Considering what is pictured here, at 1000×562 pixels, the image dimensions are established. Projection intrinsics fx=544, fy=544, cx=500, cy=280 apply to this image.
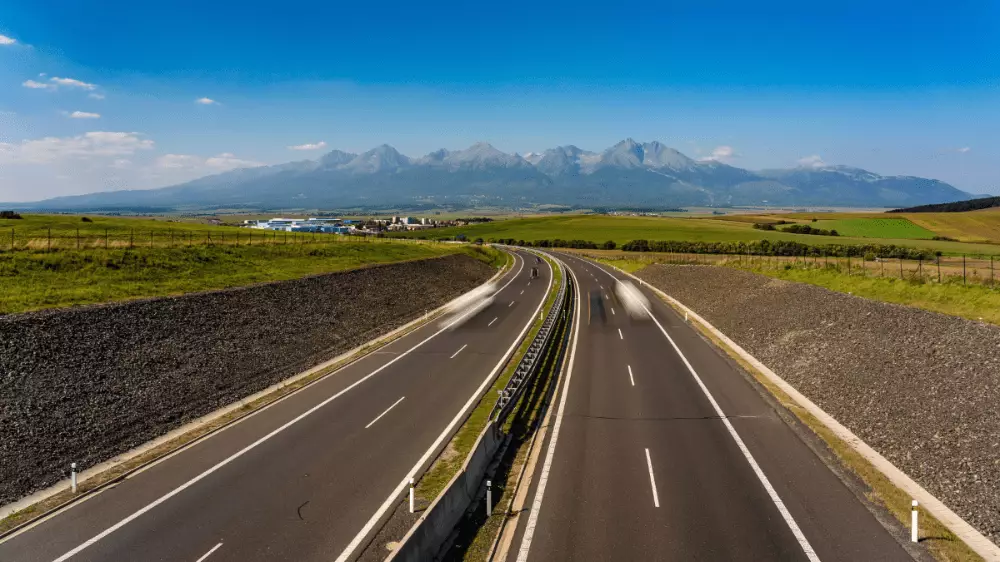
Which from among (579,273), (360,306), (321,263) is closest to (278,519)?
(360,306)

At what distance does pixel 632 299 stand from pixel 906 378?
118 ft

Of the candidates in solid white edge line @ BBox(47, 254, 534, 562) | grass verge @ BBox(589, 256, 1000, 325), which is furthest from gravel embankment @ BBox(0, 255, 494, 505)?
grass verge @ BBox(589, 256, 1000, 325)

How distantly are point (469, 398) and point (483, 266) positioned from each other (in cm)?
6744

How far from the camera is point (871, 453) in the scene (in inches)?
746

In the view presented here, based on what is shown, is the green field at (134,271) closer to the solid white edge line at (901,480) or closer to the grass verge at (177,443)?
the grass verge at (177,443)

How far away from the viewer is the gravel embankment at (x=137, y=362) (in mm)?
18922

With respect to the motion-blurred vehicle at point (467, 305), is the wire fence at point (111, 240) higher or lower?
higher

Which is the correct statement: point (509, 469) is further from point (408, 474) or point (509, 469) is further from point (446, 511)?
point (446, 511)

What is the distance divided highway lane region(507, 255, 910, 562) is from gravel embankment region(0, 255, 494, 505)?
608 inches

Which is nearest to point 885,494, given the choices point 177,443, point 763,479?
point 763,479

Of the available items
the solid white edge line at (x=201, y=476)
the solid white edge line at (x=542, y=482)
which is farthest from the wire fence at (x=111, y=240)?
the solid white edge line at (x=542, y=482)

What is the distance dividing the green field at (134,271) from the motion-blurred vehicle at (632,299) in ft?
95.1

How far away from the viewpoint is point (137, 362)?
25594mm

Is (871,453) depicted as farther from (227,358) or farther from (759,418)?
(227,358)
